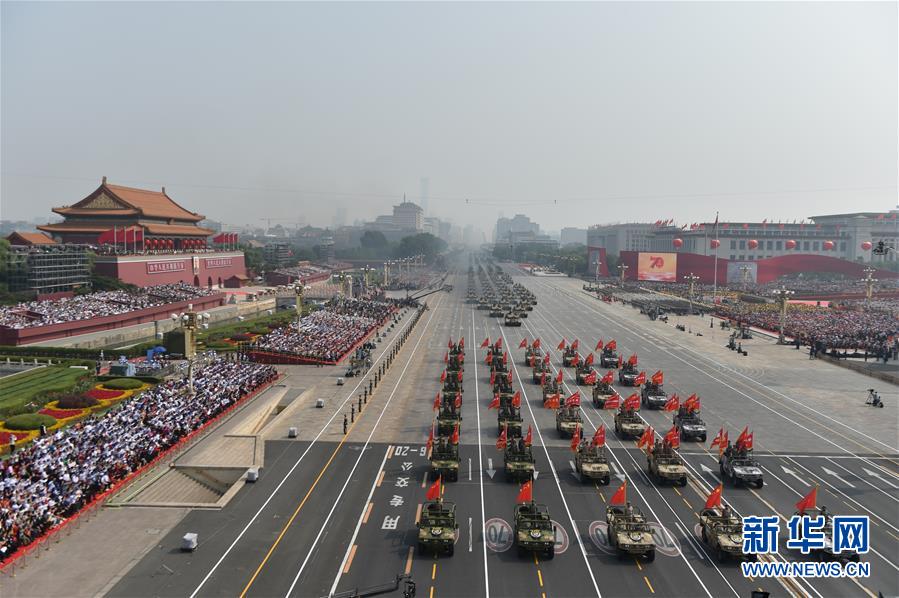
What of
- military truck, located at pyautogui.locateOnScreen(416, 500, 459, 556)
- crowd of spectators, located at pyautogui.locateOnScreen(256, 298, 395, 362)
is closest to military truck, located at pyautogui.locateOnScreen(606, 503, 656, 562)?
military truck, located at pyautogui.locateOnScreen(416, 500, 459, 556)

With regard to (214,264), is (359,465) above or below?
below

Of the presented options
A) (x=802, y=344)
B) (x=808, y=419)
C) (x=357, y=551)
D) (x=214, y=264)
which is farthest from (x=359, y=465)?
(x=214, y=264)

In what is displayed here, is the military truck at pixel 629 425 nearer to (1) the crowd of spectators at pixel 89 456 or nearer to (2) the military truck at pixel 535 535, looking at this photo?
(2) the military truck at pixel 535 535

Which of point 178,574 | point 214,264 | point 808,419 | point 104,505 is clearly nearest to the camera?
point 178,574

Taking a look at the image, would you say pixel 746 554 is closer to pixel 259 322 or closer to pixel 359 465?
pixel 359 465

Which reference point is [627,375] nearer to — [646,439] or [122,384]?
[646,439]

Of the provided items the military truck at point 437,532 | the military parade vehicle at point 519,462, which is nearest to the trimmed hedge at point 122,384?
the military parade vehicle at point 519,462
